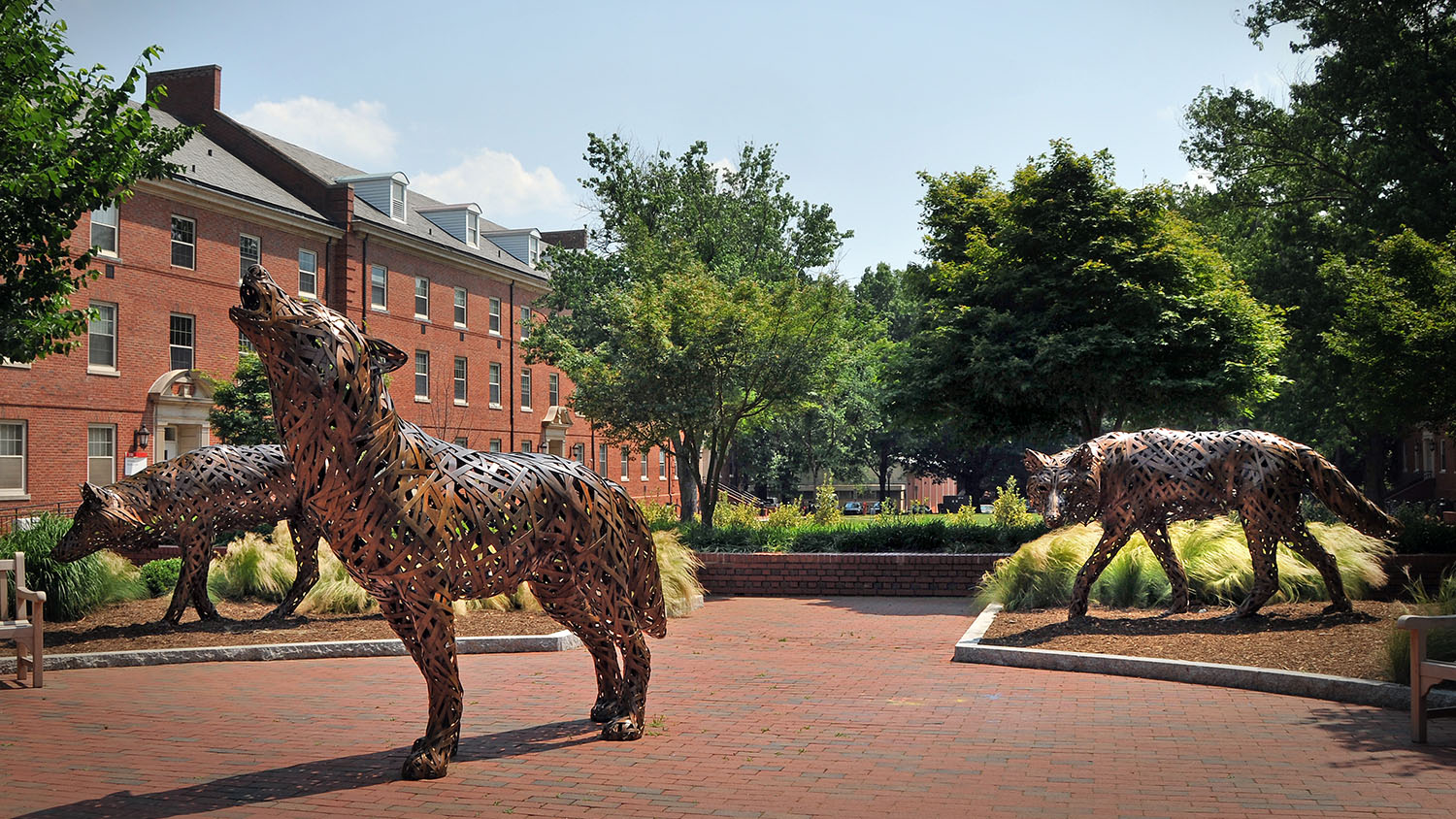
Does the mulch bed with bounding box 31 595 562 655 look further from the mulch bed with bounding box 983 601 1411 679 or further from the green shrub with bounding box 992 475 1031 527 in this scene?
the green shrub with bounding box 992 475 1031 527

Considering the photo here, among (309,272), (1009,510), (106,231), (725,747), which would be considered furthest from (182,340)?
(725,747)

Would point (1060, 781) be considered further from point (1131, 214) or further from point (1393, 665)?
point (1131, 214)

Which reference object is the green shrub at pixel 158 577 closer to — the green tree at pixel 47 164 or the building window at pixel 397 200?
the green tree at pixel 47 164

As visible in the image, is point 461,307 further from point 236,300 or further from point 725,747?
point 725,747

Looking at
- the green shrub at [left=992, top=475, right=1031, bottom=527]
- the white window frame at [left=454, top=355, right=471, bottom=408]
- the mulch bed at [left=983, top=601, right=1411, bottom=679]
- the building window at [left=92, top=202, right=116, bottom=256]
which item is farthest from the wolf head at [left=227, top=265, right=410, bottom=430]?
the white window frame at [left=454, top=355, right=471, bottom=408]

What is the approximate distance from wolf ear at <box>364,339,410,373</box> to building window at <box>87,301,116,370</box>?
28.1 metres

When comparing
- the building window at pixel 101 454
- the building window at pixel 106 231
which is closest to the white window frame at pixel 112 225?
the building window at pixel 106 231

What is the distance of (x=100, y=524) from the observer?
1214 centimetres

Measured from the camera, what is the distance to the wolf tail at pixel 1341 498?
1179 cm

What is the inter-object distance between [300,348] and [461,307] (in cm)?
4127

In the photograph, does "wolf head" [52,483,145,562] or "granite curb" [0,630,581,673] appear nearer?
"granite curb" [0,630,581,673]

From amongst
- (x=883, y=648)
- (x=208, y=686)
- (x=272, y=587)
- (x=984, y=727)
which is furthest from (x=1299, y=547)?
(x=272, y=587)

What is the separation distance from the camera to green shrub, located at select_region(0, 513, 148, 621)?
13.4 meters

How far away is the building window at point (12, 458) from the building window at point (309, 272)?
10.5 metres
